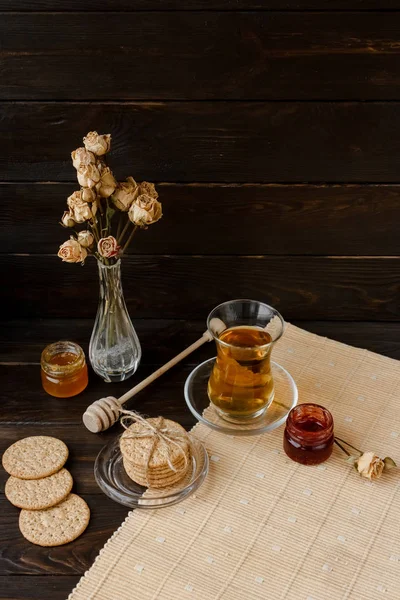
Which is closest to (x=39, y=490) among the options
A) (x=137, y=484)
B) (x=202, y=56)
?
(x=137, y=484)

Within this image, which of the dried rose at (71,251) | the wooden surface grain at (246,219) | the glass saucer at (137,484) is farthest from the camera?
the wooden surface grain at (246,219)

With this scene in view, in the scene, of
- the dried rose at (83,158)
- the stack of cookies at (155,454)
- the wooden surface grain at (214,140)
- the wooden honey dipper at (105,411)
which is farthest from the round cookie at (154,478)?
the wooden surface grain at (214,140)

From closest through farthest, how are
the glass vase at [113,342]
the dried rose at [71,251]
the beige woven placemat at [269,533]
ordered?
the beige woven placemat at [269,533]
the dried rose at [71,251]
the glass vase at [113,342]

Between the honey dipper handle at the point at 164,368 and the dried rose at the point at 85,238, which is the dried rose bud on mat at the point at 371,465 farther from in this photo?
the dried rose at the point at 85,238

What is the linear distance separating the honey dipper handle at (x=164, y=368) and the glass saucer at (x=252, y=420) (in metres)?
0.06

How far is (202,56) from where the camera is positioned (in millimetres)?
1336

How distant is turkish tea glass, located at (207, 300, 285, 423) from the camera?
3.94ft

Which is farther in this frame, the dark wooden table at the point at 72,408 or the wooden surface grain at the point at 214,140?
the wooden surface grain at the point at 214,140

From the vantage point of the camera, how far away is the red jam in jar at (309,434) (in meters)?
1.17

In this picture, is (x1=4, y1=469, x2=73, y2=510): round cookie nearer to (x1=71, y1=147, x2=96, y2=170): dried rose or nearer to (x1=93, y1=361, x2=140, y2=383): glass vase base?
(x1=93, y1=361, x2=140, y2=383): glass vase base

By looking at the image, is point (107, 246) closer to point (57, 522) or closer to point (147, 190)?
point (147, 190)

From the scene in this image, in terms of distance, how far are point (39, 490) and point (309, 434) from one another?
0.40 meters

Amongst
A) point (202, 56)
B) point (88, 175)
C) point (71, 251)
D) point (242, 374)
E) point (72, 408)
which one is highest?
point (202, 56)

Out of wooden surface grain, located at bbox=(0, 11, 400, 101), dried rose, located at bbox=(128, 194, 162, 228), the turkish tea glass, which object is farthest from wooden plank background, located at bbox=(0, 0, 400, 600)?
dried rose, located at bbox=(128, 194, 162, 228)
